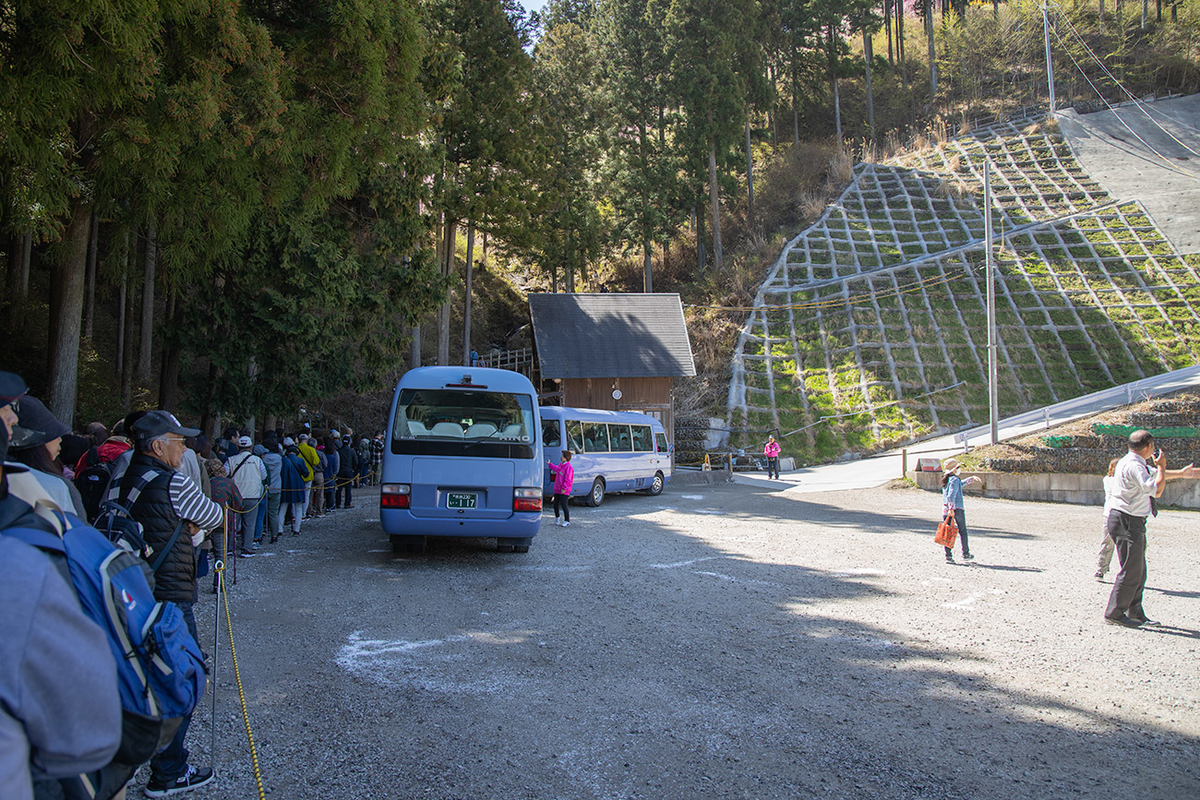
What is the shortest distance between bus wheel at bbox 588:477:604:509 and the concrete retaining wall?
346 inches

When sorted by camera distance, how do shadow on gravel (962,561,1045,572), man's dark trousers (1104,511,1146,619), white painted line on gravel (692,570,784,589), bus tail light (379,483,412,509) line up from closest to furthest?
man's dark trousers (1104,511,1146,619) → white painted line on gravel (692,570,784,589) → bus tail light (379,483,412,509) → shadow on gravel (962,561,1045,572)

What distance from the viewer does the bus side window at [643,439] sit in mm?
19625

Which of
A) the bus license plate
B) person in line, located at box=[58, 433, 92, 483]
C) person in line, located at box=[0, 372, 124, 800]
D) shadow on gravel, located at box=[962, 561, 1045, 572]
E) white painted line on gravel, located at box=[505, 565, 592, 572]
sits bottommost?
white painted line on gravel, located at box=[505, 565, 592, 572]

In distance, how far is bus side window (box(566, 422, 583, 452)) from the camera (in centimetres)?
1680

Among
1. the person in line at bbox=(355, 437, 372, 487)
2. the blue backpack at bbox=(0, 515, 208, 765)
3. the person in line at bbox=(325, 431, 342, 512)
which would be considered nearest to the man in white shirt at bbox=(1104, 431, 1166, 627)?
the blue backpack at bbox=(0, 515, 208, 765)

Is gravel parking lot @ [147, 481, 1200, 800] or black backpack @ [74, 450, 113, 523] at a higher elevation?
black backpack @ [74, 450, 113, 523]

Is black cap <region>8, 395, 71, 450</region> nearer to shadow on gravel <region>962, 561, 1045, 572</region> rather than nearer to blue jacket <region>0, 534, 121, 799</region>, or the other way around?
blue jacket <region>0, 534, 121, 799</region>

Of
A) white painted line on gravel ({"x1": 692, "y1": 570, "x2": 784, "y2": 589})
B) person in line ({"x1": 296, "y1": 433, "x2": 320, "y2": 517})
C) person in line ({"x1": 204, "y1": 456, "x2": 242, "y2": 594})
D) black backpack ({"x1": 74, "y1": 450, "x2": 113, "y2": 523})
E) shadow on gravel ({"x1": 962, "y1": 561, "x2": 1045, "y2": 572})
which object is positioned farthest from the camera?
person in line ({"x1": 296, "y1": 433, "x2": 320, "y2": 517})

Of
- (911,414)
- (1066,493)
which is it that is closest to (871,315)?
(911,414)

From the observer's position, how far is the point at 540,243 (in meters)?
26.7

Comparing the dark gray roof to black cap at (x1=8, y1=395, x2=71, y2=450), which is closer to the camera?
black cap at (x1=8, y1=395, x2=71, y2=450)

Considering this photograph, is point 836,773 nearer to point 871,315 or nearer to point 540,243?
point 540,243

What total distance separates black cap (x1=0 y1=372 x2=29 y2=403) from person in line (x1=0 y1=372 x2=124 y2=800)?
4.62ft

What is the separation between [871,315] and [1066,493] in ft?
50.7
